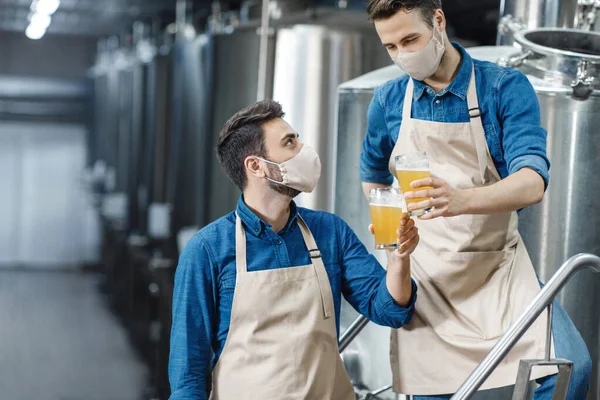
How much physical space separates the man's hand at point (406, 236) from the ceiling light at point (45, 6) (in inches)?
307

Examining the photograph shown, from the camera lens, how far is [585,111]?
9.82ft

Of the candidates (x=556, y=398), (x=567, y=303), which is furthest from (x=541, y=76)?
(x=556, y=398)

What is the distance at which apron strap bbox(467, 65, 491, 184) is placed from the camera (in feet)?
7.22

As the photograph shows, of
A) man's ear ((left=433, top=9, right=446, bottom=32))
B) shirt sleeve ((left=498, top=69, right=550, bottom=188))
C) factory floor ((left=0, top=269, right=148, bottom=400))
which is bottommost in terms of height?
factory floor ((left=0, top=269, right=148, bottom=400))

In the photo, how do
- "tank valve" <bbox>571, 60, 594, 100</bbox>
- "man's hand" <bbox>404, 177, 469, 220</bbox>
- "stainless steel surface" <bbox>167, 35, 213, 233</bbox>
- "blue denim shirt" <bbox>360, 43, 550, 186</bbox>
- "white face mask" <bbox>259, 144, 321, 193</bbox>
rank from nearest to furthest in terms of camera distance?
"man's hand" <bbox>404, 177, 469, 220</bbox>, "blue denim shirt" <bbox>360, 43, 550, 186</bbox>, "white face mask" <bbox>259, 144, 321, 193</bbox>, "tank valve" <bbox>571, 60, 594, 100</bbox>, "stainless steel surface" <bbox>167, 35, 213, 233</bbox>

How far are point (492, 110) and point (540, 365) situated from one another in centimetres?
66

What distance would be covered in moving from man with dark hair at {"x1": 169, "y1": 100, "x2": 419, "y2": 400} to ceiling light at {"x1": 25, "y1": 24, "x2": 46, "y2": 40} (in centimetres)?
858

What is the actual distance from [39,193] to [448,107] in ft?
32.4

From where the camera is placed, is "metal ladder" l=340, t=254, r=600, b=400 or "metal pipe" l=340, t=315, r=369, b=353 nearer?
"metal ladder" l=340, t=254, r=600, b=400

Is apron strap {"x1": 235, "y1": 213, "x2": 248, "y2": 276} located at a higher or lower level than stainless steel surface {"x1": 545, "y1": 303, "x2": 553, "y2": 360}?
higher

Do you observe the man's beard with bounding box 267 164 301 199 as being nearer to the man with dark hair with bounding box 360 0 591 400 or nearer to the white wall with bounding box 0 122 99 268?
the man with dark hair with bounding box 360 0 591 400

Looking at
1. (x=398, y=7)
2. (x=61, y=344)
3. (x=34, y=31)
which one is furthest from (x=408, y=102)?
(x=34, y=31)

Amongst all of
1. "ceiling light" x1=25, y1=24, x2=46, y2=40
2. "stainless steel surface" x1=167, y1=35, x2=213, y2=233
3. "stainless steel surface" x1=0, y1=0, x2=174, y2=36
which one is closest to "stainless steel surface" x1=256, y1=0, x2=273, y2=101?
"stainless steel surface" x1=167, y1=35, x2=213, y2=233

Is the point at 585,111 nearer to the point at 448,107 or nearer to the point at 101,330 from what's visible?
the point at 448,107
